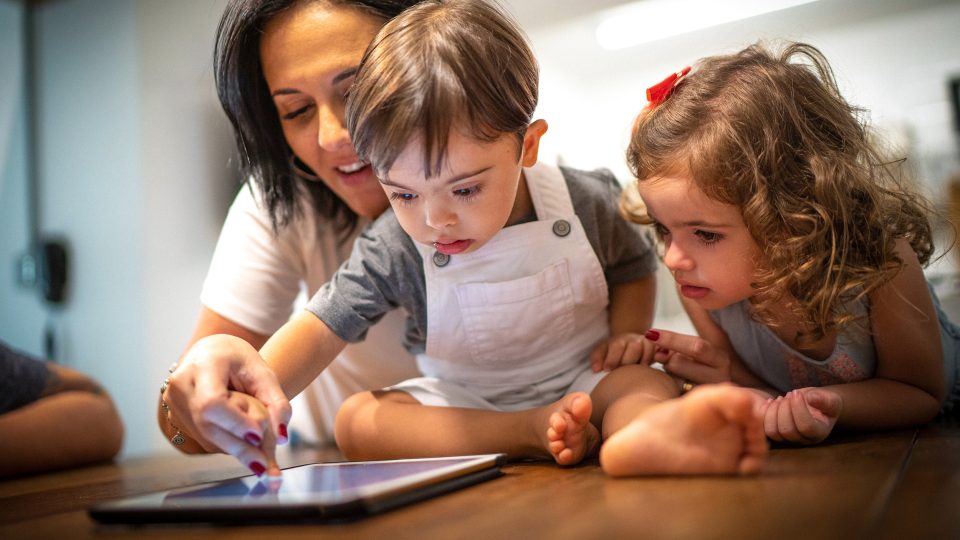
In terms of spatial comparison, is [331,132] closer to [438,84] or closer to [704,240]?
[438,84]

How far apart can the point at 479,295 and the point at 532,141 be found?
0.19 meters

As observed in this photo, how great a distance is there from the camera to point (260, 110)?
1.12m

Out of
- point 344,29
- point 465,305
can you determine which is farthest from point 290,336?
point 344,29

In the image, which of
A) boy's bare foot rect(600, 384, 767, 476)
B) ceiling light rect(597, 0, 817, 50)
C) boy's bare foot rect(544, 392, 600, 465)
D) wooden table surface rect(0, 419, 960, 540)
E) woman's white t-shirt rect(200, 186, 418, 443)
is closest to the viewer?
wooden table surface rect(0, 419, 960, 540)

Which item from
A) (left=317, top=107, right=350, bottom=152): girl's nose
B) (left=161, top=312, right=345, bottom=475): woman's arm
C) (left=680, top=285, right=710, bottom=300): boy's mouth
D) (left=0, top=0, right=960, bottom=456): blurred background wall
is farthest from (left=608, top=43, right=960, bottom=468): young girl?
(left=0, top=0, right=960, bottom=456): blurred background wall

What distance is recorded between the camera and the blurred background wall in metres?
2.19

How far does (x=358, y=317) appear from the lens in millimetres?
947

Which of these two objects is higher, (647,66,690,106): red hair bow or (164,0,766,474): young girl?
(647,66,690,106): red hair bow

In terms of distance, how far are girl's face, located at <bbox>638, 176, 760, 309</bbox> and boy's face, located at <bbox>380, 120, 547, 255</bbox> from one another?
17cm

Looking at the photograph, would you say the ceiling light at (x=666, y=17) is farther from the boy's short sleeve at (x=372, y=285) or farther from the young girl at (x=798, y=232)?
the boy's short sleeve at (x=372, y=285)

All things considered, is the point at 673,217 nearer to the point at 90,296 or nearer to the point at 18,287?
the point at 90,296

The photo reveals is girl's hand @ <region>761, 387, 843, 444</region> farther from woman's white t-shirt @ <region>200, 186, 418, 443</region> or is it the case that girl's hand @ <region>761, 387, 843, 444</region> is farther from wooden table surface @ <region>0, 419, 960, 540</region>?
woman's white t-shirt @ <region>200, 186, 418, 443</region>

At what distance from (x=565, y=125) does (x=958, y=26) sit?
0.98 meters

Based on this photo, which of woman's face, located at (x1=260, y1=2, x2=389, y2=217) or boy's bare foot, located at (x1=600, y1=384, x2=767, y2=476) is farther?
woman's face, located at (x1=260, y1=2, x2=389, y2=217)
